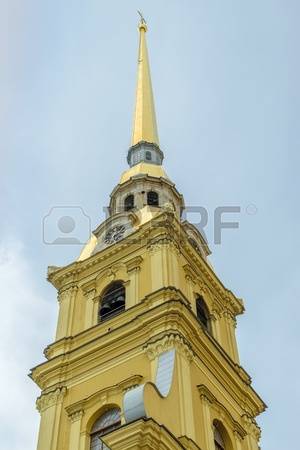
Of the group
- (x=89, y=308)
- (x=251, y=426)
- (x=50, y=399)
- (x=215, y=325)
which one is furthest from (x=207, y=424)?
(x=89, y=308)

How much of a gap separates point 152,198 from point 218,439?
13210mm

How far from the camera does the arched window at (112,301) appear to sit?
1125 inches

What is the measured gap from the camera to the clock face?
104ft

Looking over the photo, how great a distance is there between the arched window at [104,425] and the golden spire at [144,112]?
18.9 meters

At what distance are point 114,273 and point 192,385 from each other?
6843 mm

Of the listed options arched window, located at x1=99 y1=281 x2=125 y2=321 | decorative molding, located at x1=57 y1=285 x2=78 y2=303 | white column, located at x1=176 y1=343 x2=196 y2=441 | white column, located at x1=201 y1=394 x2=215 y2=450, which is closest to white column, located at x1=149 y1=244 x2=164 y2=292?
arched window, located at x1=99 y1=281 x2=125 y2=321

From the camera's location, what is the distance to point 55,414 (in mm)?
25391

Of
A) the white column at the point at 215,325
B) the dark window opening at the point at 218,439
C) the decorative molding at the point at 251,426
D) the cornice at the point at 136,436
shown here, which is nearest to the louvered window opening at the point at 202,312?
the white column at the point at 215,325

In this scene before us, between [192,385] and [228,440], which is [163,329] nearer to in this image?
[192,385]

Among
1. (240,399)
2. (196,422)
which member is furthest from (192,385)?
(240,399)

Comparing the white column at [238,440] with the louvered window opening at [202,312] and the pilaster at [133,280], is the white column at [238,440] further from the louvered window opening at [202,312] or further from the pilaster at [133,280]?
the pilaster at [133,280]

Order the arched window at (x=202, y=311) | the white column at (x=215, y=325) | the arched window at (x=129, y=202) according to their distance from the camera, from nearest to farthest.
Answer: the white column at (x=215, y=325) < the arched window at (x=202, y=311) < the arched window at (x=129, y=202)

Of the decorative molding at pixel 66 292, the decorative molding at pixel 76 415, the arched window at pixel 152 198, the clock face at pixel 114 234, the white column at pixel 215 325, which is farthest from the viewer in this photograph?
the arched window at pixel 152 198

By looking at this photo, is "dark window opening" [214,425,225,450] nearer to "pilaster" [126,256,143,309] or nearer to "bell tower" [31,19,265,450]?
"bell tower" [31,19,265,450]
